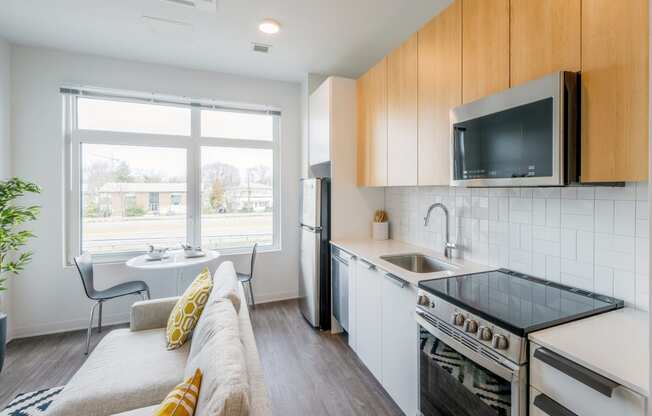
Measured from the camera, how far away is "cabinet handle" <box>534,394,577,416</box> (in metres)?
0.93

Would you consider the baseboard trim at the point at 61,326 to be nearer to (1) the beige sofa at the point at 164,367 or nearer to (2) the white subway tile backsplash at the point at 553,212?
(1) the beige sofa at the point at 164,367

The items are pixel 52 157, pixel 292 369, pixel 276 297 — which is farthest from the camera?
pixel 276 297

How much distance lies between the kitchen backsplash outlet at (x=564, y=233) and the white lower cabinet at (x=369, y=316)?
2.19ft

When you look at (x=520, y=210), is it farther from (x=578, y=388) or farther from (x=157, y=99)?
(x=157, y=99)

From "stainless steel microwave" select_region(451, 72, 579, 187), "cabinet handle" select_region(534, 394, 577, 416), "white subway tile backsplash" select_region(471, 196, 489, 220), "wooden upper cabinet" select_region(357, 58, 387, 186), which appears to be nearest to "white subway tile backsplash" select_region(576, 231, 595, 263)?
"stainless steel microwave" select_region(451, 72, 579, 187)

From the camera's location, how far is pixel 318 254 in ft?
9.91

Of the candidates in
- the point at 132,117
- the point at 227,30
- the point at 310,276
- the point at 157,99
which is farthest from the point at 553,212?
the point at 132,117

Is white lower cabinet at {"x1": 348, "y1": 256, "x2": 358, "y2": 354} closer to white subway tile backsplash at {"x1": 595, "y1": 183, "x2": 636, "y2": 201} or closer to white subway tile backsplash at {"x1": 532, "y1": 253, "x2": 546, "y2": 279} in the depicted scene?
white subway tile backsplash at {"x1": 532, "y1": 253, "x2": 546, "y2": 279}

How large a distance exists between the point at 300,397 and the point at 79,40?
3543 mm

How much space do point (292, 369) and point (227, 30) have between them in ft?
9.22

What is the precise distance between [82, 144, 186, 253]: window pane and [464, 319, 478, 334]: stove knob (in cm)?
314

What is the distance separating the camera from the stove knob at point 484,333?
1.15 metres

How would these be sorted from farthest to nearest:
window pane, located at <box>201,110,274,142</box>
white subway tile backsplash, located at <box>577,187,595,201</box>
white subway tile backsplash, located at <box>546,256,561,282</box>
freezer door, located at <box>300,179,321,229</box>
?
1. window pane, located at <box>201,110,274,142</box>
2. freezer door, located at <box>300,179,321,229</box>
3. white subway tile backsplash, located at <box>546,256,561,282</box>
4. white subway tile backsplash, located at <box>577,187,595,201</box>

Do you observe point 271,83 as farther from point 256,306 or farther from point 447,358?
point 447,358
